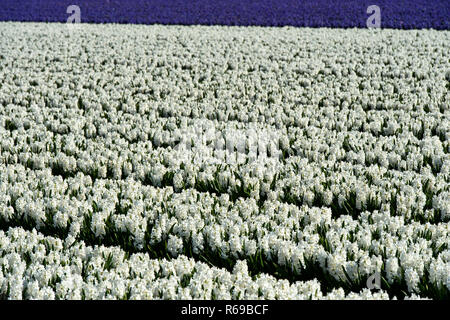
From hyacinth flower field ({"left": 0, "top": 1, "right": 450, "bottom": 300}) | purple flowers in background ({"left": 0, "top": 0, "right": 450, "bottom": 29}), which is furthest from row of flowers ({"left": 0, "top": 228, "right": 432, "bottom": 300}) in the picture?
purple flowers in background ({"left": 0, "top": 0, "right": 450, "bottom": 29})

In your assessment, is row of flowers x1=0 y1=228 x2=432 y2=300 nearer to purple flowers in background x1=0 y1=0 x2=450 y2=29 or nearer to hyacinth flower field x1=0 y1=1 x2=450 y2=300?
hyacinth flower field x1=0 y1=1 x2=450 y2=300

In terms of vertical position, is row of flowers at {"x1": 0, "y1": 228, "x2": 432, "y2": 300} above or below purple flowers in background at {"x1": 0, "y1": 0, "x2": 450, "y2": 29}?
below

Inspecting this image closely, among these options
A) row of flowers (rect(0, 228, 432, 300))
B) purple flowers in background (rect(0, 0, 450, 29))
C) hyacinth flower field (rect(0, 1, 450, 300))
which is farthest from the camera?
purple flowers in background (rect(0, 0, 450, 29))

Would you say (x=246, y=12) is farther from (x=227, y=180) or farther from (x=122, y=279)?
(x=122, y=279)

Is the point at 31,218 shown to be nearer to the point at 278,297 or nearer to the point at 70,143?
the point at 70,143

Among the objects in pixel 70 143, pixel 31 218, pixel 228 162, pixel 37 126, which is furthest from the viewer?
pixel 37 126
